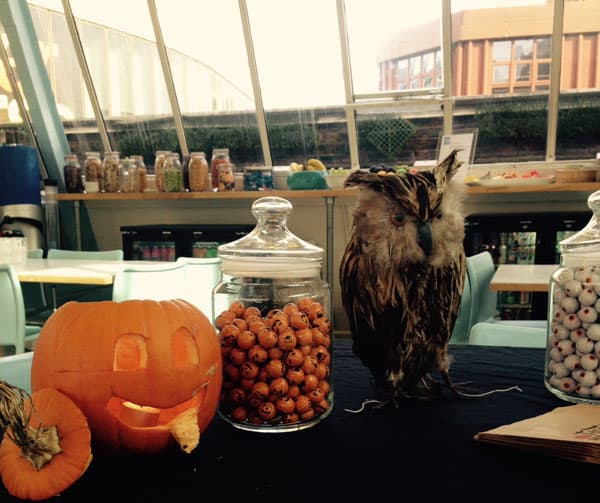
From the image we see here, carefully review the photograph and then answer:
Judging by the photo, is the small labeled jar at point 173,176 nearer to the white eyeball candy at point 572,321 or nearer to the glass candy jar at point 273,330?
the glass candy jar at point 273,330


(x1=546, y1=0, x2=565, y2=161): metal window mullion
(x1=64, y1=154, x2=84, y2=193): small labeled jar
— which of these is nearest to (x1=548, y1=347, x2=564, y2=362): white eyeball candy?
(x1=546, y1=0, x2=565, y2=161): metal window mullion

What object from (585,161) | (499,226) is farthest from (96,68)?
(585,161)

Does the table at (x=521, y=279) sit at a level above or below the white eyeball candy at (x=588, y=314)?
below

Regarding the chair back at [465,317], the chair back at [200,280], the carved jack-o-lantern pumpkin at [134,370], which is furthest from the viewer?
the chair back at [200,280]

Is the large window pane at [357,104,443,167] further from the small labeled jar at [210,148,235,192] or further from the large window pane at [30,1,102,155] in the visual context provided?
the large window pane at [30,1,102,155]

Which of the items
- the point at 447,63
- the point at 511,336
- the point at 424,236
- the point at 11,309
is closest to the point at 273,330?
the point at 424,236

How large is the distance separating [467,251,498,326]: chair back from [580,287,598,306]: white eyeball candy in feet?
6.43

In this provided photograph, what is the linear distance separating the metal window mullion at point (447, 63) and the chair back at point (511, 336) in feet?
12.8

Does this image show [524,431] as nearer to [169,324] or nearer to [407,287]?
[407,287]

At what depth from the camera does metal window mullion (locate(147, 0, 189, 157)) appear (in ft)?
18.5

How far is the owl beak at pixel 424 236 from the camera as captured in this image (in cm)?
86

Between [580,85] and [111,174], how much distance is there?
453 cm

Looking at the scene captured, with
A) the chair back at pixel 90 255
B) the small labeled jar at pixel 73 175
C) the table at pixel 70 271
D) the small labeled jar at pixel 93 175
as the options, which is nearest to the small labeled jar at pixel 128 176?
the small labeled jar at pixel 93 175

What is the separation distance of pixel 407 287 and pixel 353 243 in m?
0.11
